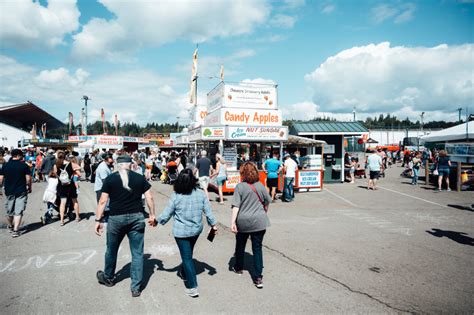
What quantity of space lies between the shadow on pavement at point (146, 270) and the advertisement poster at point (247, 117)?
28.0 ft

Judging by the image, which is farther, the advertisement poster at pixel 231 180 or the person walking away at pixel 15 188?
the advertisement poster at pixel 231 180

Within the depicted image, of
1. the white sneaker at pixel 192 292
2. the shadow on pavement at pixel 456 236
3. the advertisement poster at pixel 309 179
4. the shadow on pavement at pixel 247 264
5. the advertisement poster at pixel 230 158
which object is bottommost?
the shadow on pavement at pixel 456 236

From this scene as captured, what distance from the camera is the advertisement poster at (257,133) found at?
11.9 meters

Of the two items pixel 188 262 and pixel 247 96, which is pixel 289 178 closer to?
pixel 247 96

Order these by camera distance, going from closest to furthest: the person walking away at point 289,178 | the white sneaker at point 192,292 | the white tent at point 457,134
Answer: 1. the white sneaker at point 192,292
2. the person walking away at point 289,178
3. the white tent at point 457,134

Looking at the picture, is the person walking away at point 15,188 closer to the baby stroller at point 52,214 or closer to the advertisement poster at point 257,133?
the baby stroller at point 52,214

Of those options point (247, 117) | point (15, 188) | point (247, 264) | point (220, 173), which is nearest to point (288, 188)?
point (220, 173)

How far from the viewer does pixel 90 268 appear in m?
4.64

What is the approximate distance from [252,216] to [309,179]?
970cm

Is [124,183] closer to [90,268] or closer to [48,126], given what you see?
[90,268]

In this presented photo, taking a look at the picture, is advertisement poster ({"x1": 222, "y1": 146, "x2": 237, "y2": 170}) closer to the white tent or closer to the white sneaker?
the white sneaker

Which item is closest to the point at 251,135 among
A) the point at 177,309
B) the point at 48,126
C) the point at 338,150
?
the point at 338,150

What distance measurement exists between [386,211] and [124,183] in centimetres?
830

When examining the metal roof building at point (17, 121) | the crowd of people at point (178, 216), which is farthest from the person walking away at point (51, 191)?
the metal roof building at point (17, 121)
